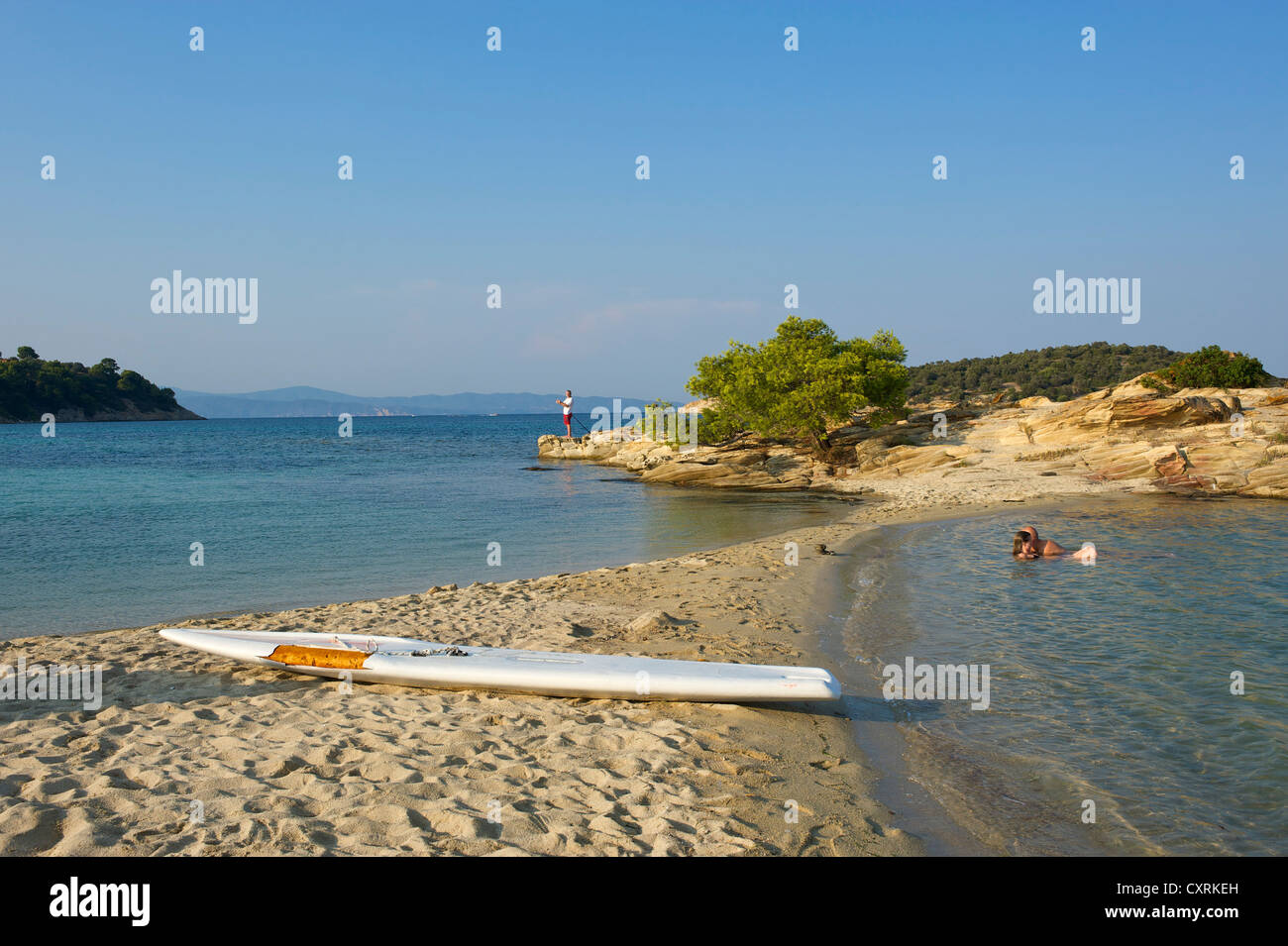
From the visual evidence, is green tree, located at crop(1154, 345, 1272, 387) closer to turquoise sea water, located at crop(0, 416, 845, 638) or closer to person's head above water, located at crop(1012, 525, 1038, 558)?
turquoise sea water, located at crop(0, 416, 845, 638)

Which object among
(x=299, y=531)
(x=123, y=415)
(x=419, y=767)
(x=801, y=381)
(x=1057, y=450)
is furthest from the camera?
(x=123, y=415)

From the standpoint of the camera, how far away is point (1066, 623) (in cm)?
1177

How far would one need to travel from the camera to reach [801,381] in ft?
142

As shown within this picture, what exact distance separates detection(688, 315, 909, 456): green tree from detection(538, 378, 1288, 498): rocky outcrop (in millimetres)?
1646

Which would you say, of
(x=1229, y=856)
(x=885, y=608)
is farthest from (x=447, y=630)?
(x=1229, y=856)

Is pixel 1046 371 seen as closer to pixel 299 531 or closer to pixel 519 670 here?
pixel 299 531

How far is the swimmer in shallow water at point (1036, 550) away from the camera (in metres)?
16.3

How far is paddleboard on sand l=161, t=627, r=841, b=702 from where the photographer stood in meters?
7.91

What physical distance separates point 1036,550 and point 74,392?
15697cm

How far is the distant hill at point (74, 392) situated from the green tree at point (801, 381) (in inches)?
5056

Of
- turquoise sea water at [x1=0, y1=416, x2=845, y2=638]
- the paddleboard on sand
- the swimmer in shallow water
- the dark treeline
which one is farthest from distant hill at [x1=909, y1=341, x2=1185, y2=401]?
the dark treeline

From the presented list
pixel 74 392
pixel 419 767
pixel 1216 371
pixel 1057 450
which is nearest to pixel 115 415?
pixel 74 392

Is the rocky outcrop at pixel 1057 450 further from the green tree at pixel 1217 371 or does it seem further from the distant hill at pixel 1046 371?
the distant hill at pixel 1046 371

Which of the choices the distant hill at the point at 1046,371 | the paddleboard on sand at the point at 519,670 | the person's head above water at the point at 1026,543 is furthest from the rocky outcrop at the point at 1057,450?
the distant hill at the point at 1046,371
